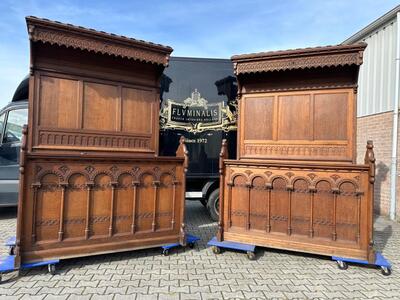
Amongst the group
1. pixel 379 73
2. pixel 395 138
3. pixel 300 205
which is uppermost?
pixel 379 73

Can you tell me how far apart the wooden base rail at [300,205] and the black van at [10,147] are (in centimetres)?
474

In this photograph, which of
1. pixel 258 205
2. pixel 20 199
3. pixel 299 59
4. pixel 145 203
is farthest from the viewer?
pixel 258 205

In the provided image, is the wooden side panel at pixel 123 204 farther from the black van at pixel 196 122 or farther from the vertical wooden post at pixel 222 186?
the black van at pixel 196 122

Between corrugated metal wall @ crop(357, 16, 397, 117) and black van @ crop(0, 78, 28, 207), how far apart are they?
8.49m

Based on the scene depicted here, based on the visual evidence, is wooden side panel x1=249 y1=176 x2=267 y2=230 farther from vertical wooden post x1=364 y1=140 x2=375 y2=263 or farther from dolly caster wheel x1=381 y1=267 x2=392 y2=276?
dolly caster wheel x1=381 y1=267 x2=392 y2=276

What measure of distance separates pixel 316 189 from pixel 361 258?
1060 millimetres

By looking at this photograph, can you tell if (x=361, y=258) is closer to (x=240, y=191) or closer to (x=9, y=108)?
(x=240, y=191)

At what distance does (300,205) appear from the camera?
409 centimetres

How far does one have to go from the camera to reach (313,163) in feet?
13.2

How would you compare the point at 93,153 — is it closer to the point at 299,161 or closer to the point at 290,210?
the point at 290,210

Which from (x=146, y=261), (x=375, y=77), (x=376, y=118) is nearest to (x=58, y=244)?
Answer: (x=146, y=261)

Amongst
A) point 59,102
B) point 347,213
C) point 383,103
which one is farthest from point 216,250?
point 383,103

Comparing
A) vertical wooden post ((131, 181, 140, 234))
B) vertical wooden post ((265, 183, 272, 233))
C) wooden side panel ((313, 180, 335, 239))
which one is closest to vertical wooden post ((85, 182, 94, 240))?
vertical wooden post ((131, 181, 140, 234))

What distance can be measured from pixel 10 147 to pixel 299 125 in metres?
6.05
